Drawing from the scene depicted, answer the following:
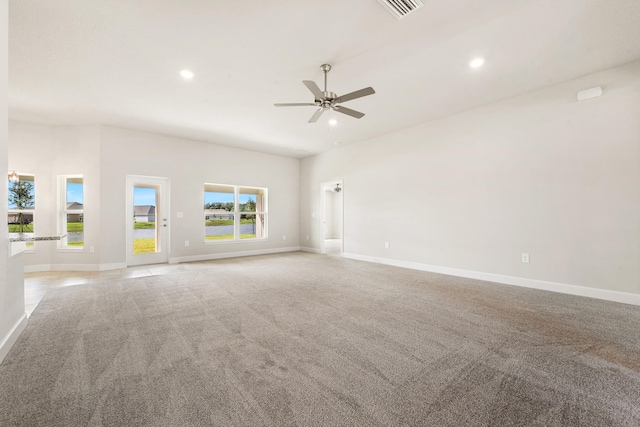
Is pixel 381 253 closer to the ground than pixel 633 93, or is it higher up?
closer to the ground

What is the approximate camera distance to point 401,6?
→ 232 centimetres

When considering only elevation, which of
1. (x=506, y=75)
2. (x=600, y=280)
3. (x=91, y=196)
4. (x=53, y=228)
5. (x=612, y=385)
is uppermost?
(x=506, y=75)

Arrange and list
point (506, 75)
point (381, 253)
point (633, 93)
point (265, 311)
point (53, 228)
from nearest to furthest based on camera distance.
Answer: point (265, 311)
point (633, 93)
point (506, 75)
point (53, 228)
point (381, 253)

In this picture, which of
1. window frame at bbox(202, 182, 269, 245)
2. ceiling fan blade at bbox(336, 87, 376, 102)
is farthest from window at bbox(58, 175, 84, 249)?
ceiling fan blade at bbox(336, 87, 376, 102)

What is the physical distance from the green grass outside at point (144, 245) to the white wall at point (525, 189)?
17.0 ft

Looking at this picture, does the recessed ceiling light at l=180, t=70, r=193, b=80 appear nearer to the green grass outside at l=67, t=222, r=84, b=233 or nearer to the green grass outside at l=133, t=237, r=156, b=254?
the green grass outside at l=133, t=237, r=156, b=254

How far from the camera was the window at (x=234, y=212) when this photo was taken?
695 cm

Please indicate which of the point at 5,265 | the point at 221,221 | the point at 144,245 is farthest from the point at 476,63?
the point at 144,245

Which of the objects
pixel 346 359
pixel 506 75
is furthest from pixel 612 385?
pixel 506 75

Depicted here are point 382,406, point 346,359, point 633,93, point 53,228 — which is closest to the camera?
point 382,406

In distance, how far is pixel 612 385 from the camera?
1729mm

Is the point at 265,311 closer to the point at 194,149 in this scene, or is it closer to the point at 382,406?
the point at 382,406

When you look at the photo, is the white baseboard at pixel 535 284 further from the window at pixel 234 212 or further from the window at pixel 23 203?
the window at pixel 23 203

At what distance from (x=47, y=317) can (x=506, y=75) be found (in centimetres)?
624
